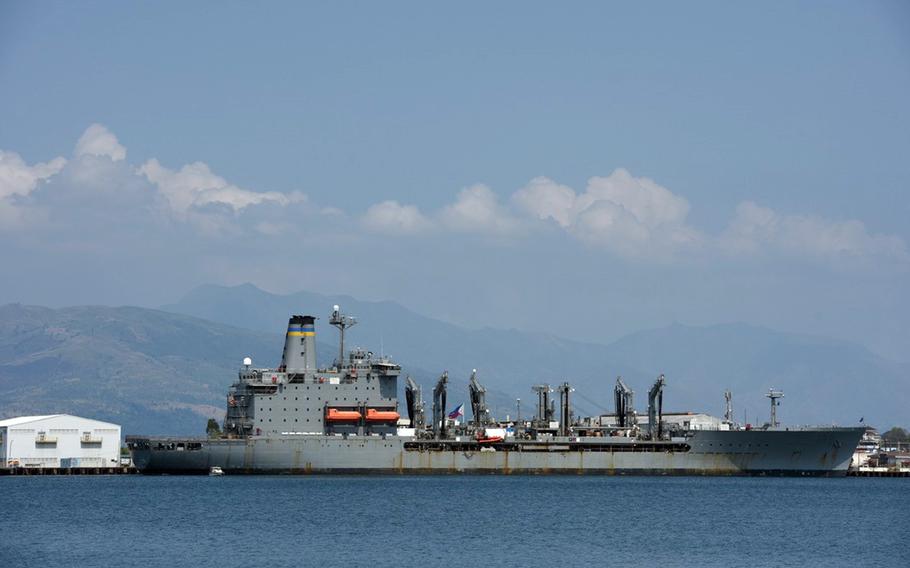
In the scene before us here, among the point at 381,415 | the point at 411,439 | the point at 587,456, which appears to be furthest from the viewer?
the point at 587,456

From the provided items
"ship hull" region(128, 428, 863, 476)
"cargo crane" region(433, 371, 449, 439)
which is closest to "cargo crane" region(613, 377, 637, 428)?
"ship hull" region(128, 428, 863, 476)

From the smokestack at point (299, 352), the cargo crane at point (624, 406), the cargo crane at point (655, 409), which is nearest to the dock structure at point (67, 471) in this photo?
the smokestack at point (299, 352)

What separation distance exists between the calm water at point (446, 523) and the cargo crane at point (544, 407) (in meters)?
6.06

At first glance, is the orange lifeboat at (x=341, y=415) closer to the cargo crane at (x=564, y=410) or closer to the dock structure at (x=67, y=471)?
the cargo crane at (x=564, y=410)

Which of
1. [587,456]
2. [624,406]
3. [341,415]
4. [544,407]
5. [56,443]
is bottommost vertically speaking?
[587,456]

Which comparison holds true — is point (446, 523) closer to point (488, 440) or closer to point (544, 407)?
point (488, 440)

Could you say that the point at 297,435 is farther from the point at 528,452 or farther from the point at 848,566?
the point at 848,566

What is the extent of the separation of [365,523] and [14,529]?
1241cm

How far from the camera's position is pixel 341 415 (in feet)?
244

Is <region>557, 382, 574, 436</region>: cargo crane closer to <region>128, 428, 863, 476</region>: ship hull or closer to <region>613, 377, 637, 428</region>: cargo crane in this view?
<region>128, 428, 863, 476</region>: ship hull

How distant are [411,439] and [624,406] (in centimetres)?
1356

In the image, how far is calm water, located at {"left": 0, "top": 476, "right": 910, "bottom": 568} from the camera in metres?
42.6

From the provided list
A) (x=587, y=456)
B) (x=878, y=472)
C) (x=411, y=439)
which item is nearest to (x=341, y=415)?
(x=411, y=439)

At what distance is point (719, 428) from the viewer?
80.9 metres
